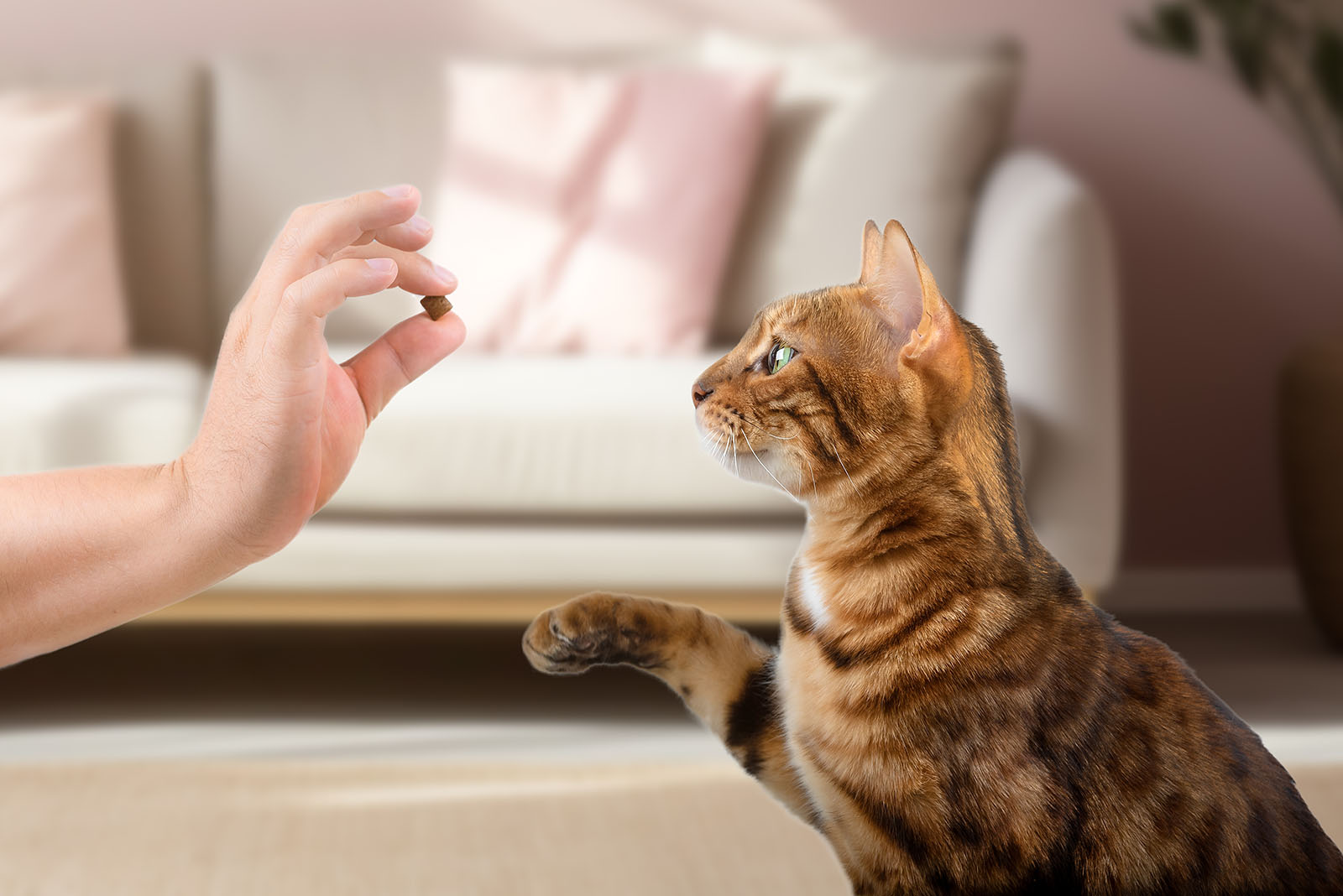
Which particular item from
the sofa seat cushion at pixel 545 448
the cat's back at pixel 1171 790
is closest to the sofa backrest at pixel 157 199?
the sofa seat cushion at pixel 545 448

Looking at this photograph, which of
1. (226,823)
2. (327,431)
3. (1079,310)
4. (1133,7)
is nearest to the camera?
(327,431)

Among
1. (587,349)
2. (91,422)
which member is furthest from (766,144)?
(91,422)

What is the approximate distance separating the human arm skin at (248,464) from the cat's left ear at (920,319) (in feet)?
0.47

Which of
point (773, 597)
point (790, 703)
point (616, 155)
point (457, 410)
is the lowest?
point (773, 597)

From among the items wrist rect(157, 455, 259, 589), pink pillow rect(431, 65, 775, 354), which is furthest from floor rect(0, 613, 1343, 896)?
pink pillow rect(431, 65, 775, 354)

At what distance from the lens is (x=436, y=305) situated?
0.41 meters

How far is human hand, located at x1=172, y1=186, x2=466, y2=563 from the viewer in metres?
0.39

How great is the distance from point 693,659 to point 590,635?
0.04 metres

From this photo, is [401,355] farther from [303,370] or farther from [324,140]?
[324,140]

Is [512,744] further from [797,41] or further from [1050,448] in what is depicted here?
[797,41]

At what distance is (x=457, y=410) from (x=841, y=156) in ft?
2.60

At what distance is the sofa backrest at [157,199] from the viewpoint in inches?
88.9

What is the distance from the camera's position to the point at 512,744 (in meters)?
1.56

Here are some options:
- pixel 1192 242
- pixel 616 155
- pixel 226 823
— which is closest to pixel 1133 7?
pixel 1192 242
